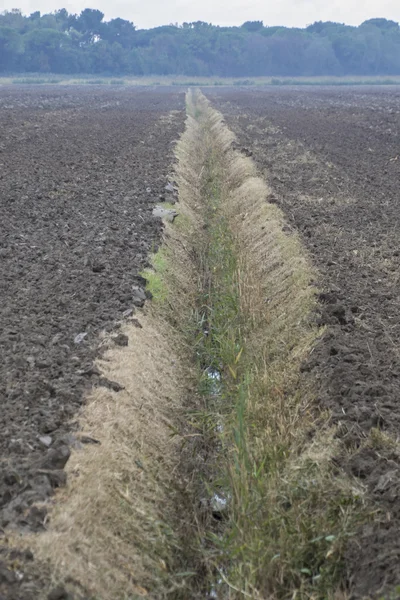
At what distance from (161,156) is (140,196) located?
4.78 metres

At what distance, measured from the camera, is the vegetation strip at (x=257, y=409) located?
13.7 ft

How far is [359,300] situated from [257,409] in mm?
2039

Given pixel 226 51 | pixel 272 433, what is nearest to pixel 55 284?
pixel 272 433

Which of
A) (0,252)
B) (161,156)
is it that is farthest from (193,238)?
(161,156)

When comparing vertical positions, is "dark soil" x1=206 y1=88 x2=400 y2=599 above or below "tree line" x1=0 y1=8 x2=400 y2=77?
above

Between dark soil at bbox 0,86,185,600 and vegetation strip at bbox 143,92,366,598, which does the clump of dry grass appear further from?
dark soil at bbox 0,86,185,600

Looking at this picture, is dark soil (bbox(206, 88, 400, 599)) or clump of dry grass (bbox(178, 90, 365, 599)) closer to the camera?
dark soil (bbox(206, 88, 400, 599))

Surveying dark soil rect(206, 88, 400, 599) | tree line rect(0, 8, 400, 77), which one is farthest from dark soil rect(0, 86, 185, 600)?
tree line rect(0, 8, 400, 77)

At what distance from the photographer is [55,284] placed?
7.70 metres

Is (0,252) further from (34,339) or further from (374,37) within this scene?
(374,37)

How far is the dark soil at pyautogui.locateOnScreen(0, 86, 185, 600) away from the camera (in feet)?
14.5

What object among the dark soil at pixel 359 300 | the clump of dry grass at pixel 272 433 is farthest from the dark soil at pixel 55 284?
the dark soil at pixel 359 300

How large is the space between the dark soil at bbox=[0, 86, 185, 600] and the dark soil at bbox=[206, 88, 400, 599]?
1.79 meters

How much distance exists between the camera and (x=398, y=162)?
627 inches
